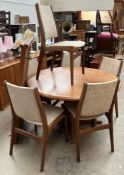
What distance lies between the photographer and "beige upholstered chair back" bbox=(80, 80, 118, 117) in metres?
1.77

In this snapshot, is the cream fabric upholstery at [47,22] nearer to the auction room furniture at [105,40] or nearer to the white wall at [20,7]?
the white wall at [20,7]

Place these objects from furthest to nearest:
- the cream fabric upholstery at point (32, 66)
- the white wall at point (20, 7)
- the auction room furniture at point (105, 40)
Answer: the auction room furniture at point (105, 40)
the white wall at point (20, 7)
the cream fabric upholstery at point (32, 66)

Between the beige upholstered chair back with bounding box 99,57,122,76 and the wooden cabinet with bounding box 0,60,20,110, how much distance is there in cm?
143

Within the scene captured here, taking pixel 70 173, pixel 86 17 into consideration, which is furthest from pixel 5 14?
pixel 86 17

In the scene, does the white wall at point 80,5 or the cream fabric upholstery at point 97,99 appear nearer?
the cream fabric upholstery at point 97,99

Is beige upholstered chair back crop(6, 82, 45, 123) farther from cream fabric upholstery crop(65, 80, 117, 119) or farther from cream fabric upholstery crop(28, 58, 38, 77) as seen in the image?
cream fabric upholstery crop(28, 58, 38, 77)

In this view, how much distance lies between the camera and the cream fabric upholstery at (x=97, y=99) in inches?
69.9

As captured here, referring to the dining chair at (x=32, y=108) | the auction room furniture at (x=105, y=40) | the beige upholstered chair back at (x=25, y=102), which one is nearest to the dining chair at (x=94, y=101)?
the dining chair at (x=32, y=108)

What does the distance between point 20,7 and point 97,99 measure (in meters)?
3.36

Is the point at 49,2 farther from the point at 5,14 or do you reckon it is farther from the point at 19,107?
the point at 19,107

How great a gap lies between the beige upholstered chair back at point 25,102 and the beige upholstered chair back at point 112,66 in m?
1.46

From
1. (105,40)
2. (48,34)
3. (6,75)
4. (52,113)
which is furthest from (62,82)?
(105,40)

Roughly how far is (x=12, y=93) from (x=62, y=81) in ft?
2.55

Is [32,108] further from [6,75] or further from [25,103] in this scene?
[6,75]
